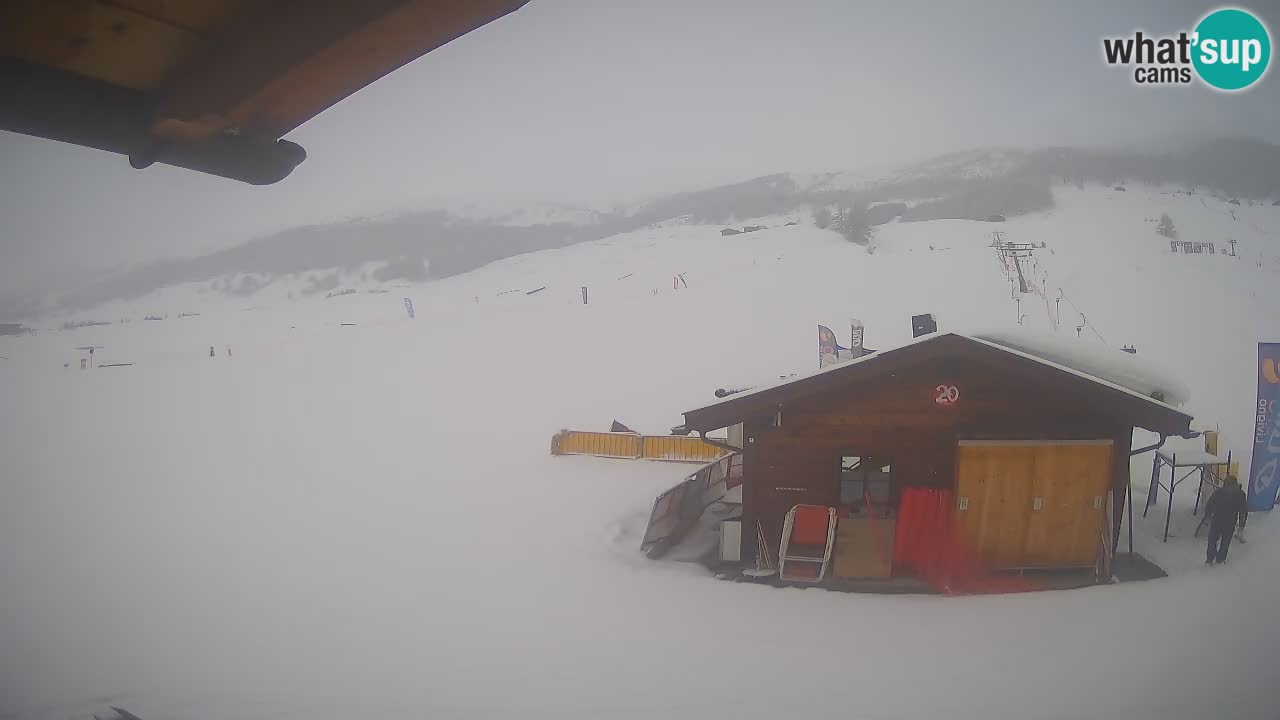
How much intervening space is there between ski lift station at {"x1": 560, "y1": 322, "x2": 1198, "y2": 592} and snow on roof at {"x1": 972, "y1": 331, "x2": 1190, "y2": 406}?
36 mm

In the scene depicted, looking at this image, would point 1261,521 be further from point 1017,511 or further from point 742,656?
point 742,656

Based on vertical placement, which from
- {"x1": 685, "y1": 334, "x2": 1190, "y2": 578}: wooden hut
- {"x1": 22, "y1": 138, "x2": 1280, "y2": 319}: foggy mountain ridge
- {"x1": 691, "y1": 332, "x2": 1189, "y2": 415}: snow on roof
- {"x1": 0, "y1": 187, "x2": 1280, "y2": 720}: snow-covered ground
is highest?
{"x1": 22, "y1": 138, "x2": 1280, "y2": 319}: foggy mountain ridge

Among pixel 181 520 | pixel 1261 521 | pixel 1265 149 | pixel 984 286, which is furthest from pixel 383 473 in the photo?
pixel 1265 149

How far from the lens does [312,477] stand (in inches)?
790

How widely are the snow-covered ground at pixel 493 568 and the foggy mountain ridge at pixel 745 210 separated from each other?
54.1 m

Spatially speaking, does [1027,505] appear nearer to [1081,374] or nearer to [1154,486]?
[1081,374]

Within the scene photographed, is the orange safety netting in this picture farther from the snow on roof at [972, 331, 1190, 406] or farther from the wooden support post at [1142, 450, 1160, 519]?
the wooden support post at [1142, 450, 1160, 519]

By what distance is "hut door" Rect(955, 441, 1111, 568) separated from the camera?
1126 cm

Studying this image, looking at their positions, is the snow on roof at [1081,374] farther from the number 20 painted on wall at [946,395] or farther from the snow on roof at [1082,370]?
the number 20 painted on wall at [946,395]

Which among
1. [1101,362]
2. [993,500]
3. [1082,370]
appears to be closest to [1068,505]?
[993,500]

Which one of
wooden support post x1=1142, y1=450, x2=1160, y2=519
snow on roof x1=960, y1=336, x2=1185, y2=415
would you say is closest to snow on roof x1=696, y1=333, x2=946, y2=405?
snow on roof x1=960, y1=336, x2=1185, y2=415

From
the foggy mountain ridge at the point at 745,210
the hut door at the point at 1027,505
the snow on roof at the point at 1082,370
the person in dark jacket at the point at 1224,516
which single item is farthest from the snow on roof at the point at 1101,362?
the foggy mountain ridge at the point at 745,210

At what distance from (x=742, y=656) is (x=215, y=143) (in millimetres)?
8731

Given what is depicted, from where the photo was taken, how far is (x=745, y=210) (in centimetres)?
14075
